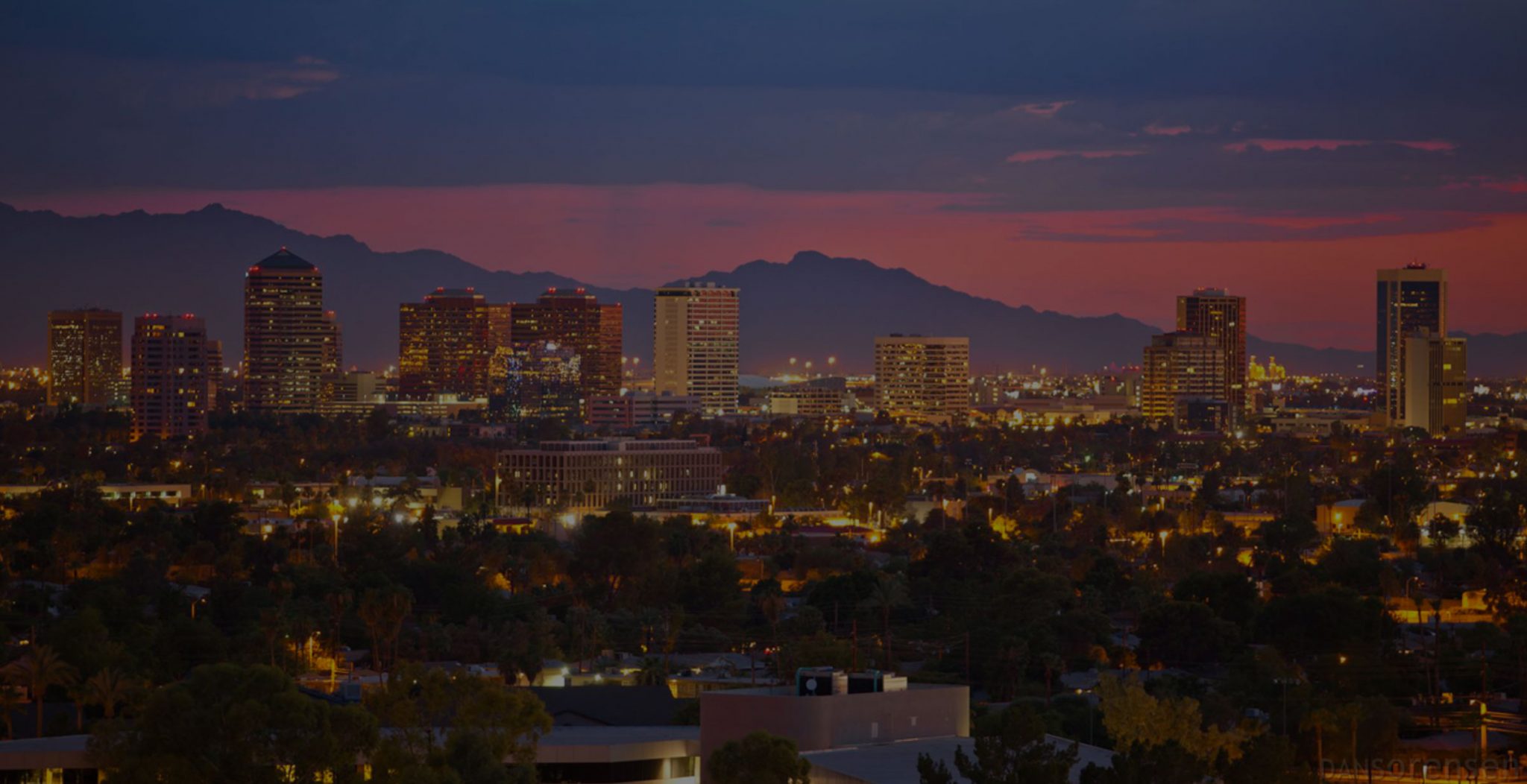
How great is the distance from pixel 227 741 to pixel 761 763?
28.3 ft

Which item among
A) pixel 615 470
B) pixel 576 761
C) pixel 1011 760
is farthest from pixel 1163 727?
pixel 615 470

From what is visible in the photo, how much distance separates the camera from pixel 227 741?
1436 inches

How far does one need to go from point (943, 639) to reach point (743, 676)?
10345 mm

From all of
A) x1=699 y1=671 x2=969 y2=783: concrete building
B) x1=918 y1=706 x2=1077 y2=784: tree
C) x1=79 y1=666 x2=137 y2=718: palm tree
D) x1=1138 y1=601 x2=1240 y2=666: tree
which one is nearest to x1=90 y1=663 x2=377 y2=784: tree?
x1=699 y1=671 x2=969 y2=783: concrete building

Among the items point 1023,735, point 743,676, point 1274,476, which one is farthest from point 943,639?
point 1274,476

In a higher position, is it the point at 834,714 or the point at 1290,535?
the point at 834,714

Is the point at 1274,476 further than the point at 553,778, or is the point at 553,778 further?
the point at 1274,476

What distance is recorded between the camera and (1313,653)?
62.7 meters

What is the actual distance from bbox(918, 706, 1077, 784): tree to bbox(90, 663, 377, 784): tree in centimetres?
963

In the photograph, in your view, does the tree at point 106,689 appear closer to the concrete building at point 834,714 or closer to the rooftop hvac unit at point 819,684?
the concrete building at point 834,714

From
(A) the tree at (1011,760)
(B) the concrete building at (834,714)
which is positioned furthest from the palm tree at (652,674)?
(A) the tree at (1011,760)

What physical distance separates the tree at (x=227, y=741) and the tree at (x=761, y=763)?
20.1ft

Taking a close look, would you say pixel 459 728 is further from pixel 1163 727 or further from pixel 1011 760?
pixel 1163 727

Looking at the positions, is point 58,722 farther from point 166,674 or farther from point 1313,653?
point 1313,653
